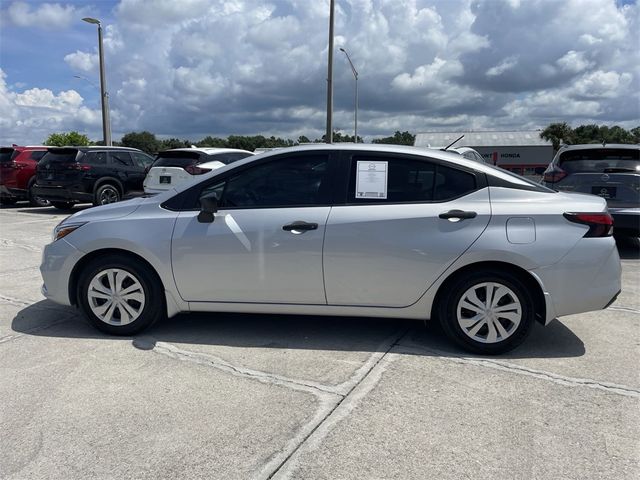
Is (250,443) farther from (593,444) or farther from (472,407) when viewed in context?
(593,444)

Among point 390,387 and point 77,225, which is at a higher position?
point 77,225

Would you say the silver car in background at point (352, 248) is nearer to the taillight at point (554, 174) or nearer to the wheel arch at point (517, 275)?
the wheel arch at point (517, 275)

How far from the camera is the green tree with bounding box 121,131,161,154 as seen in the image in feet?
251

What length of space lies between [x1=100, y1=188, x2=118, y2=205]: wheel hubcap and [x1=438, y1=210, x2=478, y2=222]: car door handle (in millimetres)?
11089

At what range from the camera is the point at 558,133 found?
65.3 metres

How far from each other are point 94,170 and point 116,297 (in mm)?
9769

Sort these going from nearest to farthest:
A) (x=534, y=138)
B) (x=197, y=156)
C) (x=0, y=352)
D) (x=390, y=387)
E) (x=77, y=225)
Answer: (x=390, y=387) < (x=0, y=352) < (x=77, y=225) < (x=197, y=156) < (x=534, y=138)

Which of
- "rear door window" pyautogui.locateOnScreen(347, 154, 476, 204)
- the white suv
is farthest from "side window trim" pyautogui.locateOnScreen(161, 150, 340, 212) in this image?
the white suv

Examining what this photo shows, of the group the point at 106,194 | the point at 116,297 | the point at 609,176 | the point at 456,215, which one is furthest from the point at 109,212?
the point at 106,194

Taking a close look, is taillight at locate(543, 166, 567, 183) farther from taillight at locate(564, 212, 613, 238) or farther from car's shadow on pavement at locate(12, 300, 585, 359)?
taillight at locate(564, 212, 613, 238)

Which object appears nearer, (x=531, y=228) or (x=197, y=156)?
(x=531, y=228)

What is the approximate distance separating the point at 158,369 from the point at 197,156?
767cm

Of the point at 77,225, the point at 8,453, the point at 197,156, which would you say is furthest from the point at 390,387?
the point at 197,156

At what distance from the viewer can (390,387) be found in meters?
3.35
